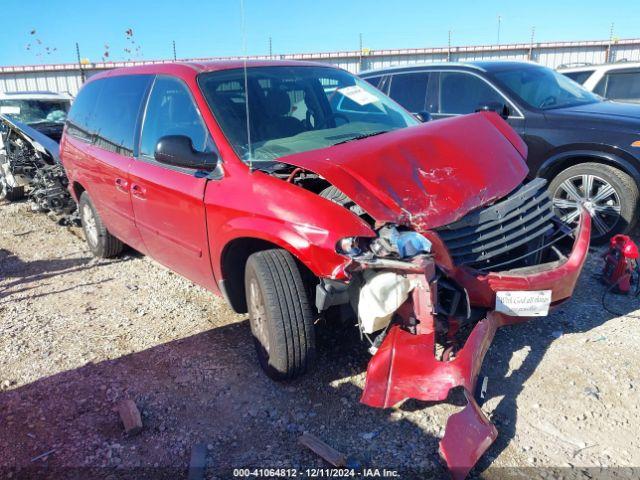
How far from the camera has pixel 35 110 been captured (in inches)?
380

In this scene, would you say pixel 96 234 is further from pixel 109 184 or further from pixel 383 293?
pixel 383 293

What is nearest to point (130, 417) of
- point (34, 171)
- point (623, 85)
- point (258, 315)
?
point (258, 315)

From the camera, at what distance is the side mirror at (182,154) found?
3.05 metres

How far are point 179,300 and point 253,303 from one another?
1.49m

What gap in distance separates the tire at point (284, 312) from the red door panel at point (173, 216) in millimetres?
582

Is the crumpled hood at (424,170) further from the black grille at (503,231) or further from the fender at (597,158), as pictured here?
the fender at (597,158)

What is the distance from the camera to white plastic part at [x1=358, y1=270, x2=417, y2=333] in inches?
96.2

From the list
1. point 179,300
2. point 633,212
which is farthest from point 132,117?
point 633,212

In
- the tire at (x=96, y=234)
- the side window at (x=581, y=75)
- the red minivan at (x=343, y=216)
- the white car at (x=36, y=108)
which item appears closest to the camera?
the red minivan at (x=343, y=216)

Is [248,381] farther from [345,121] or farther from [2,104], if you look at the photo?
[2,104]

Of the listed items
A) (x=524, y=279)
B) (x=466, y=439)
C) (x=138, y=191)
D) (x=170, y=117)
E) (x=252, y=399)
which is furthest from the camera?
(x=138, y=191)

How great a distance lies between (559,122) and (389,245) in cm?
369

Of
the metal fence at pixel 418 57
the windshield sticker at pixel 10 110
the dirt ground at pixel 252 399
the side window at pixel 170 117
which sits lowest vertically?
the dirt ground at pixel 252 399

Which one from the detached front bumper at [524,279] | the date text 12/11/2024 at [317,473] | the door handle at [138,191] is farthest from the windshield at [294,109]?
the date text 12/11/2024 at [317,473]
